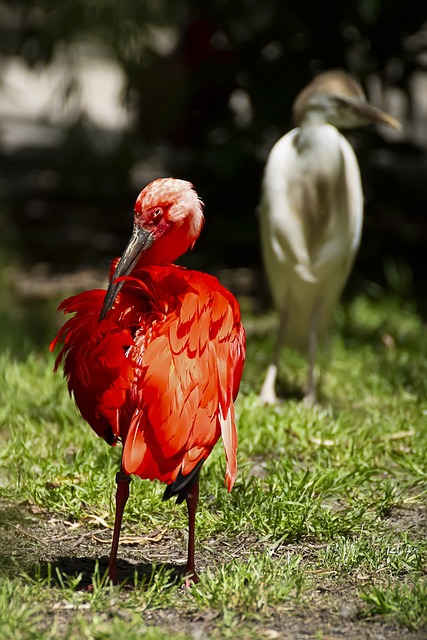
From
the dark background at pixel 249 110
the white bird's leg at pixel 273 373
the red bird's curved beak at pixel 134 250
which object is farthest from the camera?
the dark background at pixel 249 110

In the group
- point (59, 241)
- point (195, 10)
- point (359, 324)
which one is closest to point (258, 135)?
point (195, 10)

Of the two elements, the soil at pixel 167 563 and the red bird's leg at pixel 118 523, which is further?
the red bird's leg at pixel 118 523

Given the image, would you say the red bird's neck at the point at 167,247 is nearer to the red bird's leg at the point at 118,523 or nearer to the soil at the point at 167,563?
the red bird's leg at the point at 118,523

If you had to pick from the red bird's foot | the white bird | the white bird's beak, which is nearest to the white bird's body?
the white bird

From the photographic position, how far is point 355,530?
3350mm

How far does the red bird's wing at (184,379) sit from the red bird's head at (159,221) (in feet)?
0.35

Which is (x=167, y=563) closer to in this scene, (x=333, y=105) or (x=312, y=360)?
(x=312, y=360)

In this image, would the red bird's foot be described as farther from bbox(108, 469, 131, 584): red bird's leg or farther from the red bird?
bbox(108, 469, 131, 584): red bird's leg

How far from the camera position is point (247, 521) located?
3.39 m

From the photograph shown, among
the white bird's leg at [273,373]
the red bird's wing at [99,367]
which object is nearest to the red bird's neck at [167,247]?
the red bird's wing at [99,367]

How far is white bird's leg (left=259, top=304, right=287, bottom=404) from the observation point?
181 inches

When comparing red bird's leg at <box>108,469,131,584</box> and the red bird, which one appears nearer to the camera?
the red bird

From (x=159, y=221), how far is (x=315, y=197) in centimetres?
153

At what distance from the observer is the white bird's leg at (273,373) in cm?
461
